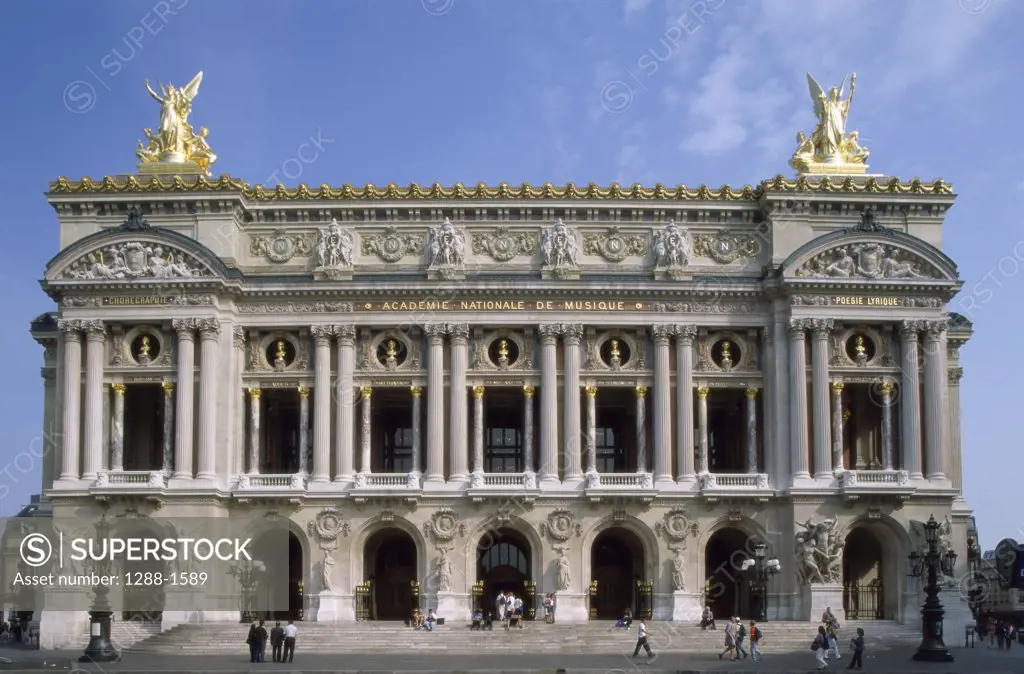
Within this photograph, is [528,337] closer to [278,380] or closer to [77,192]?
[278,380]

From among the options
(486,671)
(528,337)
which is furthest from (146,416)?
(486,671)

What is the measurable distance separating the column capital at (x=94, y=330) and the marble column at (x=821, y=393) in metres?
31.1

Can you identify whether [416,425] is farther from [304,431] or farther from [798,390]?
[798,390]

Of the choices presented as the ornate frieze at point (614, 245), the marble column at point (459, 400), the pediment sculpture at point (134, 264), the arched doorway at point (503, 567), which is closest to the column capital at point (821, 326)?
the ornate frieze at point (614, 245)

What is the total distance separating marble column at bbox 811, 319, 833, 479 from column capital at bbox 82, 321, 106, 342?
3107 cm

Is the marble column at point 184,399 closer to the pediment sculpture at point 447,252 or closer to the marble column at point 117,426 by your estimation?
the marble column at point 117,426

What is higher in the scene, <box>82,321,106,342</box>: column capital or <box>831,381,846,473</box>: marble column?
<box>82,321,106,342</box>: column capital

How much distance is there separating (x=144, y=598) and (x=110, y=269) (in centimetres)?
1430

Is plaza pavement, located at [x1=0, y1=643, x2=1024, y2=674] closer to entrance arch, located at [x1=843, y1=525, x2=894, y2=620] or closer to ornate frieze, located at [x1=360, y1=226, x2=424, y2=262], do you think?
entrance arch, located at [x1=843, y1=525, x2=894, y2=620]

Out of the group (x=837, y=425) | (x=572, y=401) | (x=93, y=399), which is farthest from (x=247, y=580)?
(x=837, y=425)

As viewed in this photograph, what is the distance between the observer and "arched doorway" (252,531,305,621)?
2537 inches

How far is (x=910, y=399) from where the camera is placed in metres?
64.5

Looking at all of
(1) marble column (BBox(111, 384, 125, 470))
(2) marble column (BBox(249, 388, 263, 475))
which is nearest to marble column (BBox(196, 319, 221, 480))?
(2) marble column (BBox(249, 388, 263, 475))

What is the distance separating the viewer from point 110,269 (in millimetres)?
64438
